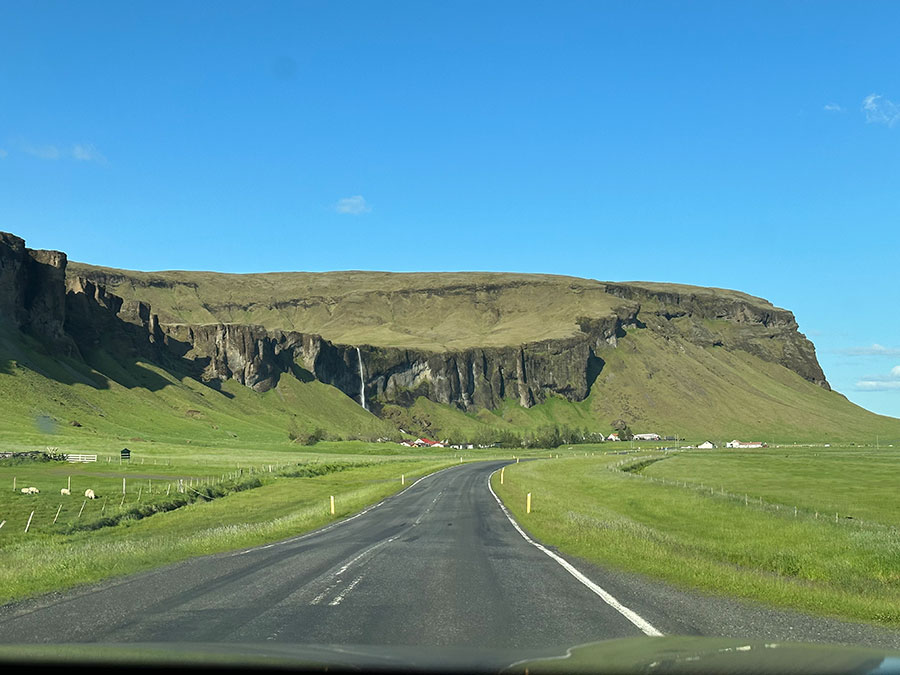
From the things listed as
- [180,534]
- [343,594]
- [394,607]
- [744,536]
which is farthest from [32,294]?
[394,607]

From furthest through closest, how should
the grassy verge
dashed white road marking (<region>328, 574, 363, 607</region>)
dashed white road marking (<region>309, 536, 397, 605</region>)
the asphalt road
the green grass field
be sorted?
the grassy verge → the green grass field → dashed white road marking (<region>309, 536, 397, 605</region>) → dashed white road marking (<region>328, 574, 363, 607</region>) → the asphalt road

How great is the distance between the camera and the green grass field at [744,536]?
15.4 metres

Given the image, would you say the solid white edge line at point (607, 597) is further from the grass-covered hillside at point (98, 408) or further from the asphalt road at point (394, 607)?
the grass-covered hillside at point (98, 408)

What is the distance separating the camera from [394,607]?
499 inches

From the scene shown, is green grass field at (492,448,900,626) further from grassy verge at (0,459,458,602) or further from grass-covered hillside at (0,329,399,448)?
grass-covered hillside at (0,329,399,448)

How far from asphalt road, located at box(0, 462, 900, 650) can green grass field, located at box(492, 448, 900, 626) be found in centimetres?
147

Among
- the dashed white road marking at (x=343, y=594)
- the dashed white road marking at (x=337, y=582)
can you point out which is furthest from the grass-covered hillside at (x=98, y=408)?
the dashed white road marking at (x=343, y=594)

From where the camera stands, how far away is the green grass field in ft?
50.6

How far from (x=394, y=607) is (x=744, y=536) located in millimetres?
24804

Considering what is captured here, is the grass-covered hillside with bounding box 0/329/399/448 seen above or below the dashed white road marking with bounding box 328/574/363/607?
above

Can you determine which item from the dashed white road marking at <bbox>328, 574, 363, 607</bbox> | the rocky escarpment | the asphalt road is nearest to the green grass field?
the asphalt road

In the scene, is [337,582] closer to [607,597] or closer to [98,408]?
[607,597]

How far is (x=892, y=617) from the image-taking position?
12391 millimetres

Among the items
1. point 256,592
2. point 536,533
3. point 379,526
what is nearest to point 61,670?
point 256,592
